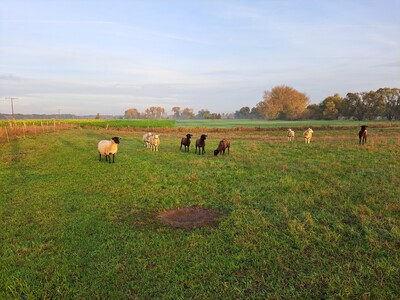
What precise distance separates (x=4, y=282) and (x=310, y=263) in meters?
6.24

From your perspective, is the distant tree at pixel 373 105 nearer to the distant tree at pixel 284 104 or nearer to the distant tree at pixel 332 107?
the distant tree at pixel 332 107

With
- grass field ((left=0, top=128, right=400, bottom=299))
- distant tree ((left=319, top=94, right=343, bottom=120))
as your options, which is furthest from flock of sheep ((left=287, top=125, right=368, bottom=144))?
distant tree ((left=319, top=94, right=343, bottom=120))

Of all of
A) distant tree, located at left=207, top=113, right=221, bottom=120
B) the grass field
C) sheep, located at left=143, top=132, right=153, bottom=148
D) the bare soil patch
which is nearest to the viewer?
the grass field

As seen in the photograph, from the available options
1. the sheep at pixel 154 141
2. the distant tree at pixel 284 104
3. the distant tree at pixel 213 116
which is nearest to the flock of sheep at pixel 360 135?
the sheep at pixel 154 141

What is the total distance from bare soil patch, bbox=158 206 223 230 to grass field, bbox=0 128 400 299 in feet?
1.00

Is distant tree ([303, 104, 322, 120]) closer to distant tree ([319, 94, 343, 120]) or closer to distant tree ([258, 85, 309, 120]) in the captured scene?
distant tree ([258, 85, 309, 120])

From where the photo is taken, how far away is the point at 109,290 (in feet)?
16.1

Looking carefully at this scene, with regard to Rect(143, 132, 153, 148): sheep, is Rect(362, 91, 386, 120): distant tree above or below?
above

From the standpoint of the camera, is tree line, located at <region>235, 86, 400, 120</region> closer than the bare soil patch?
No

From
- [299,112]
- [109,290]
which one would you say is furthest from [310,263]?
[299,112]

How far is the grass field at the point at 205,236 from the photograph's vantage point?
498 centimetres

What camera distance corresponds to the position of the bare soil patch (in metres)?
7.72

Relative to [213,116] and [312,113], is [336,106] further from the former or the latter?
[213,116]

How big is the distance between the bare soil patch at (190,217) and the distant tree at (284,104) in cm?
10236
